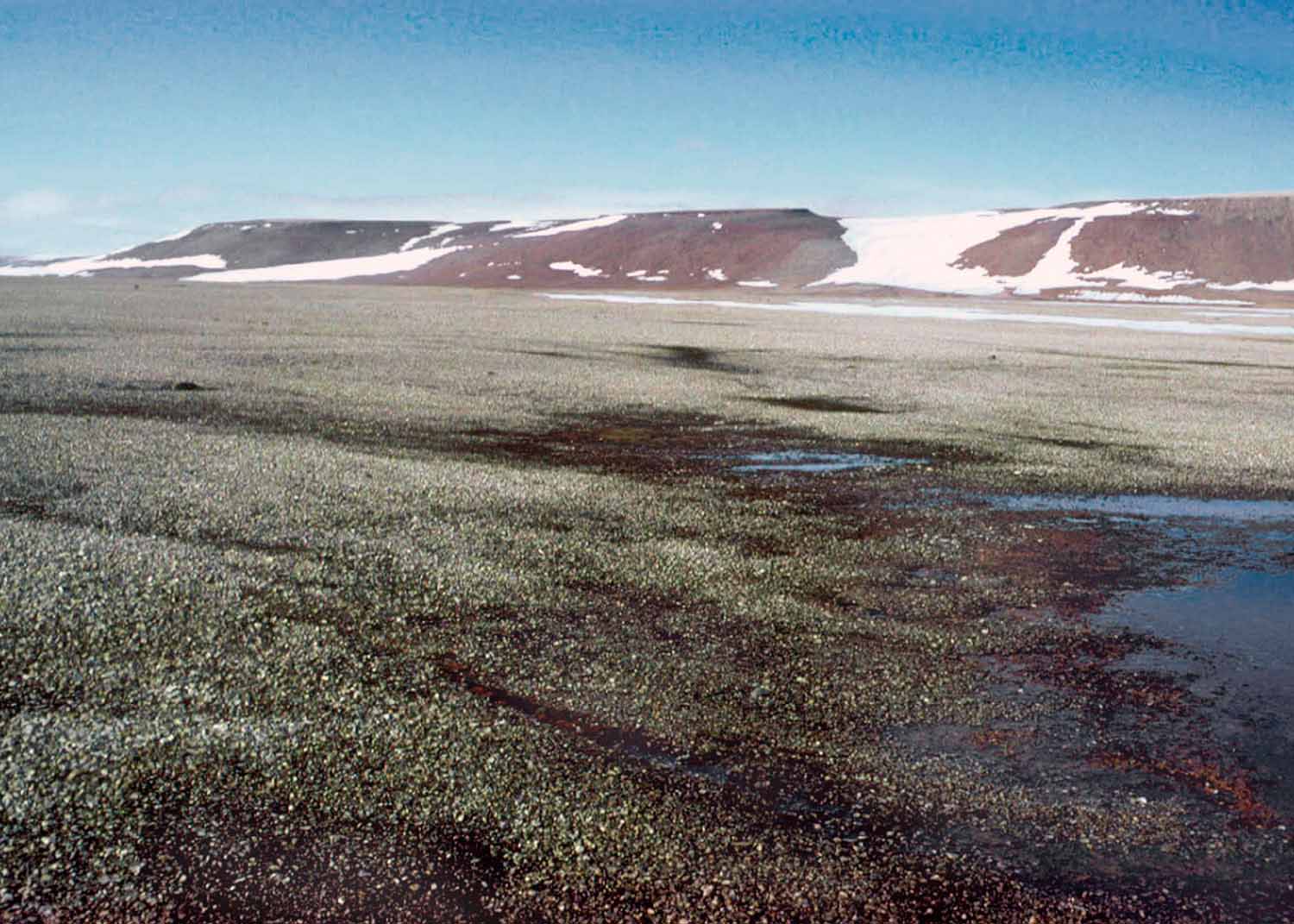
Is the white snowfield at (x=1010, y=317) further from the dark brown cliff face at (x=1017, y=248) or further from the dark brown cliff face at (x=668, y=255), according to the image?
the dark brown cliff face at (x=668, y=255)

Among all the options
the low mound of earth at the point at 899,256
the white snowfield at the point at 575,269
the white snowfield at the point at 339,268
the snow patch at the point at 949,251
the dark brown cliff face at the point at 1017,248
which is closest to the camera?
the low mound of earth at the point at 899,256

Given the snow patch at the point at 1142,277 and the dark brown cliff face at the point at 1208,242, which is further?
the dark brown cliff face at the point at 1208,242

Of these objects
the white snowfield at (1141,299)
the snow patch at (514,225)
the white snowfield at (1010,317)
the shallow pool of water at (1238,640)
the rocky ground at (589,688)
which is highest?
the snow patch at (514,225)

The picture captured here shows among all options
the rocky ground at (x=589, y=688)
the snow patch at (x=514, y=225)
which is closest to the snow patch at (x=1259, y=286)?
the rocky ground at (x=589, y=688)

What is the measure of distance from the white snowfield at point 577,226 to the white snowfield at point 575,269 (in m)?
20.1

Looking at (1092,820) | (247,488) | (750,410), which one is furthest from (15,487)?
(750,410)

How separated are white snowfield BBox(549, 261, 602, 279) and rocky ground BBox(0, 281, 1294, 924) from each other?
419 feet

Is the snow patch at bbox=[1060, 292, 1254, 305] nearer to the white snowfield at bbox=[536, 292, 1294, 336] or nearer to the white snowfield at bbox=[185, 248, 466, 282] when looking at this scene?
the white snowfield at bbox=[536, 292, 1294, 336]

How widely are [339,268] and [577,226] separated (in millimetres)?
39753

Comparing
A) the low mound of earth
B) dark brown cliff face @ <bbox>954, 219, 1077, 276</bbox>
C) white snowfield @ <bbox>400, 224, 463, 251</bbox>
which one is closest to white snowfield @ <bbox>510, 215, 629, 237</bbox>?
the low mound of earth

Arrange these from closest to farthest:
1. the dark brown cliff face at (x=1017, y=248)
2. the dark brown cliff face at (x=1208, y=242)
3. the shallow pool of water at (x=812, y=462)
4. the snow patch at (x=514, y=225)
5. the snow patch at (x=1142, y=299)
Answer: the shallow pool of water at (x=812, y=462), the snow patch at (x=1142, y=299), the dark brown cliff face at (x=1208, y=242), the dark brown cliff face at (x=1017, y=248), the snow patch at (x=514, y=225)

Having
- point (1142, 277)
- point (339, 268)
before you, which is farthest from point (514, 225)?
point (1142, 277)

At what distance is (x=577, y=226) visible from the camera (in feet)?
589

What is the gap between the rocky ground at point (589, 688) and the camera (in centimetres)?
532
